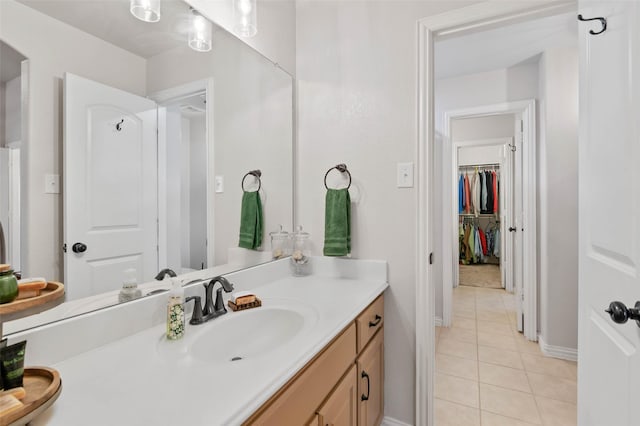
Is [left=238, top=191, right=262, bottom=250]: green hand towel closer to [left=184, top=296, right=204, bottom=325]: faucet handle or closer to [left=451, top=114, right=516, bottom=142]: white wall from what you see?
[left=184, top=296, right=204, bottom=325]: faucet handle

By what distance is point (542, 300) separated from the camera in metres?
2.62

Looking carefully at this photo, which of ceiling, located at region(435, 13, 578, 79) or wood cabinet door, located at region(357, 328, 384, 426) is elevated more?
ceiling, located at region(435, 13, 578, 79)

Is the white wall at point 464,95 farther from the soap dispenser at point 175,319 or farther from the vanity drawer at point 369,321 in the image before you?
the soap dispenser at point 175,319

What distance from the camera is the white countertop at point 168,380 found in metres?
0.56

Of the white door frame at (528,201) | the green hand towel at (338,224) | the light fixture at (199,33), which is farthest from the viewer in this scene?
the white door frame at (528,201)

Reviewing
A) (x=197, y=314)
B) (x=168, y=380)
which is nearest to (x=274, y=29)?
(x=197, y=314)

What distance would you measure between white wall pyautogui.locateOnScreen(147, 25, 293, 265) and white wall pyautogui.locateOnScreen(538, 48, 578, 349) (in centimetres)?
209

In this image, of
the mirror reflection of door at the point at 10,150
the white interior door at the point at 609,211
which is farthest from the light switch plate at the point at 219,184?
the white interior door at the point at 609,211

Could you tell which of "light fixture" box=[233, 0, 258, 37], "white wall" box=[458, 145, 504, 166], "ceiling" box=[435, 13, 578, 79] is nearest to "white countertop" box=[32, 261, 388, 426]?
"light fixture" box=[233, 0, 258, 37]

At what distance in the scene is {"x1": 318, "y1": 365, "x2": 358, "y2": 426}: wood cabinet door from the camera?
93 centimetres

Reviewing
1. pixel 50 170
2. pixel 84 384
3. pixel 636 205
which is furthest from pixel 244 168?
pixel 636 205

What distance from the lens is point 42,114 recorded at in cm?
79

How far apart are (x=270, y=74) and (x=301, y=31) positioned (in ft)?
1.24

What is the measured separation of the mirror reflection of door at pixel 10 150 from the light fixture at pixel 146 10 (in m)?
0.41
